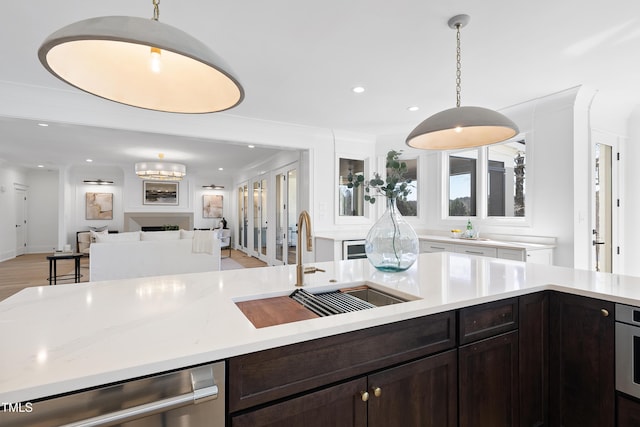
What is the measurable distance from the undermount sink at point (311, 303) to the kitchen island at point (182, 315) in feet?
0.11

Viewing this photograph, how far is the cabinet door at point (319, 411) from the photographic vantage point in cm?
89

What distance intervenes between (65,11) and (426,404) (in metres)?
3.07

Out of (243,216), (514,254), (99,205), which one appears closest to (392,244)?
(514,254)

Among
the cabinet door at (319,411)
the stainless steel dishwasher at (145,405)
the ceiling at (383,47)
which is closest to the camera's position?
the stainless steel dishwasher at (145,405)

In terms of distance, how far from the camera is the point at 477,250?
12.2 ft

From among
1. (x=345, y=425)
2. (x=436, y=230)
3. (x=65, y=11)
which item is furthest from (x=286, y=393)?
(x=436, y=230)

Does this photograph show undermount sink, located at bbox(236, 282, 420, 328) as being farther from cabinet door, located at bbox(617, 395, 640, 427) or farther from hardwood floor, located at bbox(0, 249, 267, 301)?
hardwood floor, located at bbox(0, 249, 267, 301)

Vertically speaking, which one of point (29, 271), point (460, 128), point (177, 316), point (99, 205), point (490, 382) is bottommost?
point (29, 271)

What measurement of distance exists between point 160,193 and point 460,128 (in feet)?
31.3

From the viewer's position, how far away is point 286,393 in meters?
0.93

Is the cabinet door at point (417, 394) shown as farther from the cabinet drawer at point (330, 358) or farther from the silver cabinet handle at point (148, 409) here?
the silver cabinet handle at point (148, 409)

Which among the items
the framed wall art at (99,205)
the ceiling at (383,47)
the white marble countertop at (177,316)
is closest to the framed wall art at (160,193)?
the framed wall art at (99,205)

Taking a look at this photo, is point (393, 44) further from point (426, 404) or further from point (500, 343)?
point (426, 404)

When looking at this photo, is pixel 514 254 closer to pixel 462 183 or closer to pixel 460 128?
pixel 462 183
